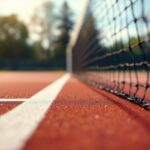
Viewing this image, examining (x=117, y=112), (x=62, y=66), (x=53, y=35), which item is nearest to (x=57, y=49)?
(x=53, y=35)

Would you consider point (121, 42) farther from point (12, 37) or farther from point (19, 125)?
point (12, 37)

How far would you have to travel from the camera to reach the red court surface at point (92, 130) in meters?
2.04

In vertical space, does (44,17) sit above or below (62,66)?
above

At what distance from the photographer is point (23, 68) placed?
56156 mm

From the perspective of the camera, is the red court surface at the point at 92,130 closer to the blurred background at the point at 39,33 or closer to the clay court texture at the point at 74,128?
the clay court texture at the point at 74,128

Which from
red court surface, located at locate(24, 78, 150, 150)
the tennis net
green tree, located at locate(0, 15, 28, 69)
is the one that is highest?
green tree, located at locate(0, 15, 28, 69)

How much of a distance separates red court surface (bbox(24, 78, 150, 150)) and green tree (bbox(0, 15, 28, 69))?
201 feet

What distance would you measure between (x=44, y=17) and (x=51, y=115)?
68718 mm

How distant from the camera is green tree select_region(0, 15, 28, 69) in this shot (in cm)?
6619

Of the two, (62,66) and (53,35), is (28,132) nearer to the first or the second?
(62,66)

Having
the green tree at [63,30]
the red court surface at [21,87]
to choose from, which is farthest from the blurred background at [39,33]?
the red court surface at [21,87]

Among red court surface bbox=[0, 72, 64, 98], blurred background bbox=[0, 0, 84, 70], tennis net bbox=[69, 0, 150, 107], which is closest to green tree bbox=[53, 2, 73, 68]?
blurred background bbox=[0, 0, 84, 70]

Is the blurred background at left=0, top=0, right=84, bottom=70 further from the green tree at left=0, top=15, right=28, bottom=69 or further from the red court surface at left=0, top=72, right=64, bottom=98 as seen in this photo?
the red court surface at left=0, top=72, right=64, bottom=98

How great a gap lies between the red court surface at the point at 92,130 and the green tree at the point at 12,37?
61.2 metres
